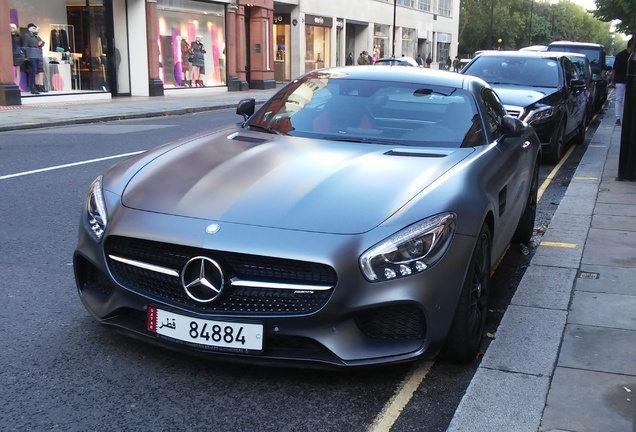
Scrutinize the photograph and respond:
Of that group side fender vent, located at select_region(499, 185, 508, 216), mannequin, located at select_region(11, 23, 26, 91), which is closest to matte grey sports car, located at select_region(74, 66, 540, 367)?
side fender vent, located at select_region(499, 185, 508, 216)

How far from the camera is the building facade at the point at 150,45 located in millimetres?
21953

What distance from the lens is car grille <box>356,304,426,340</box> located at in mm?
3191

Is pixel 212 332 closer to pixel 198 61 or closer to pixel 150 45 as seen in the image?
pixel 150 45

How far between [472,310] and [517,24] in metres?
112

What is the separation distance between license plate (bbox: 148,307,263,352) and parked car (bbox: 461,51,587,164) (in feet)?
25.8

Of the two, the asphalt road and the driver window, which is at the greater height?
the driver window

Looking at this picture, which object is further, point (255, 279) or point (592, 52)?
point (592, 52)

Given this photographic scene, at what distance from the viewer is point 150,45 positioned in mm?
26359

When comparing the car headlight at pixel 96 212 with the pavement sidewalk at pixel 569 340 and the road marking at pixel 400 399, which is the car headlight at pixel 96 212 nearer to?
the road marking at pixel 400 399

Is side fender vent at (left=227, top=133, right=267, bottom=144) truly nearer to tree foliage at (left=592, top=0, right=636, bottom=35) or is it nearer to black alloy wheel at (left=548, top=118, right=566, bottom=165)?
black alloy wheel at (left=548, top=118, right=566, bottom=165)

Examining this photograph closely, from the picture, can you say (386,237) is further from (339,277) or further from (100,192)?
(100,192)

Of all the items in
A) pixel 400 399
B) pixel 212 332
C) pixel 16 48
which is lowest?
pixel 400 399

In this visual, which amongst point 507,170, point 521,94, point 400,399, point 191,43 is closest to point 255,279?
point 400,399

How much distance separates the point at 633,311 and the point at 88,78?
23122 mm
